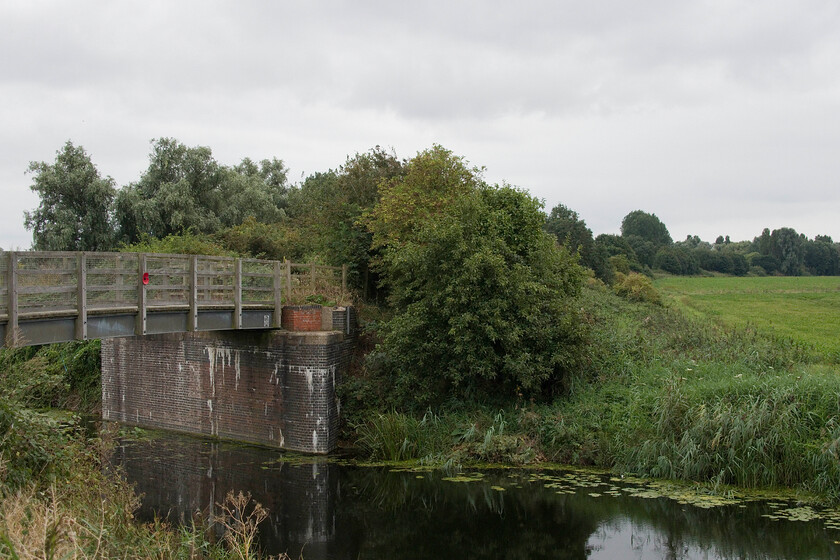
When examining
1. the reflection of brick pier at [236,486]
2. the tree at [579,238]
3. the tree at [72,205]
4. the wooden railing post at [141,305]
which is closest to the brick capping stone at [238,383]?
the reflection of brick pier at [236,486]

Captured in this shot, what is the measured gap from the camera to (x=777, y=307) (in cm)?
3519

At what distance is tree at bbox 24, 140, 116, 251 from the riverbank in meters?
25.9

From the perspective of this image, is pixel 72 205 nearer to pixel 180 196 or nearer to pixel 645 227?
pixel 180 196

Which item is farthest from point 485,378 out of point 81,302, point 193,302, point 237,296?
point 81,302

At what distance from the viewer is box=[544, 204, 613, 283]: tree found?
44.6 m

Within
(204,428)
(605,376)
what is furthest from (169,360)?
(605,376)

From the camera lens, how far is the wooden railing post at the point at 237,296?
609 inches

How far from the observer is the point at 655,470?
43.4 ft

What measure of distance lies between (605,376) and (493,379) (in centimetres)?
292

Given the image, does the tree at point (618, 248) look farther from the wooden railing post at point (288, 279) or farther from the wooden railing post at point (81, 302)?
the wooden railing post at point (81, 302)

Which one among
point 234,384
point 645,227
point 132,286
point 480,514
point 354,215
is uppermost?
point 645,227

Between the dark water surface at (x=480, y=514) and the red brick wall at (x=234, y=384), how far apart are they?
131 cm

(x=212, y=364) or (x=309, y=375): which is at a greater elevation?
(x=212, y=364)

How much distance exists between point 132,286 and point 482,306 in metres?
7.42
